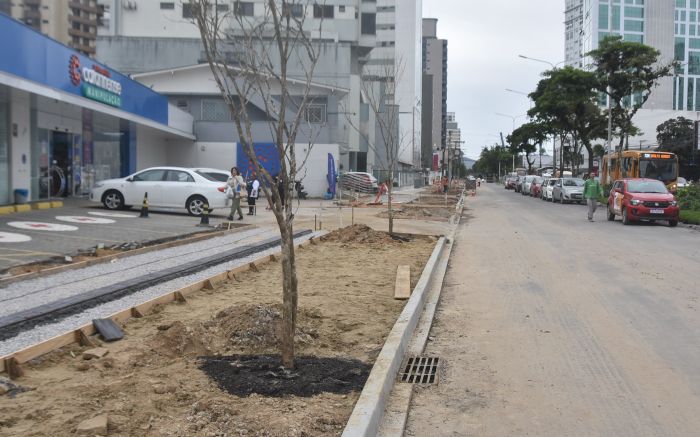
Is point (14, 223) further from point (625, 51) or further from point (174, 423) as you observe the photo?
point (625, 51)

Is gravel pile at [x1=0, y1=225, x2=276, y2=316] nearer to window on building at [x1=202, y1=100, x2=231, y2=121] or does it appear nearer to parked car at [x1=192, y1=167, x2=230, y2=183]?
parked car at [x1=192, y1=167, x2=230, y2=183]

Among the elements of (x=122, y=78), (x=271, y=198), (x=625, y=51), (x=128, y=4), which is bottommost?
(x=271, y=198)

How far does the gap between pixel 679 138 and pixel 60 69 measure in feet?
185

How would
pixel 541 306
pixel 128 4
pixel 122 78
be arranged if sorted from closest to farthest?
pixel 541 306 → pixel 122 78 → pixel 128 4

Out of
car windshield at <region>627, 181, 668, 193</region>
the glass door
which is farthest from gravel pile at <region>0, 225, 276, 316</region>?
car windshield at <region>627, 181, 668, 193</region>

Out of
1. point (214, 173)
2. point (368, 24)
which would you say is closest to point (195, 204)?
point (214, 173)

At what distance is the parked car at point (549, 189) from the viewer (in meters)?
40.8

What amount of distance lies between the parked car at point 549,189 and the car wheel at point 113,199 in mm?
27771

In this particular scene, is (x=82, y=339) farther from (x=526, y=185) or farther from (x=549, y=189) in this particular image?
(x=526, y=185)

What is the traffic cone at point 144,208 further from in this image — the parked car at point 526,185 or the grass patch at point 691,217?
the parked car at point 526,185

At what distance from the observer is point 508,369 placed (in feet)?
19.2

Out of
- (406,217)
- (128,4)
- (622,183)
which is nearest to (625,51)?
(622,183)

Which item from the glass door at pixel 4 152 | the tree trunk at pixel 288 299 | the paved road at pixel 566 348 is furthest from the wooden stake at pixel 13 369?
the glass door at pixel 4 152

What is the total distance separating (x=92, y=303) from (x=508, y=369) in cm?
484
